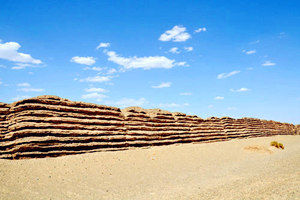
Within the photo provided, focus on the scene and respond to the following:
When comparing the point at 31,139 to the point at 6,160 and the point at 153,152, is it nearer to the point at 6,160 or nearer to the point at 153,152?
the point at 6,160

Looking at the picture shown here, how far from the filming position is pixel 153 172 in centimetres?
Result: 974

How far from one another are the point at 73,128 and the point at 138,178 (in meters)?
3.87

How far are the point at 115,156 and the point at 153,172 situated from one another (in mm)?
2043

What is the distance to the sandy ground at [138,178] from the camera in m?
6.27

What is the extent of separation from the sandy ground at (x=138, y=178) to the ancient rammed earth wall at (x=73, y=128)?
1.81 ft

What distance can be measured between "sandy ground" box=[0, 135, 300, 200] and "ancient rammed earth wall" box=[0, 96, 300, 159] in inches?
21.7

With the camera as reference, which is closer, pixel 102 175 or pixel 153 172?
pixel 102 175

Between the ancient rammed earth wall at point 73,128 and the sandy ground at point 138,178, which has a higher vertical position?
the ancient rammed earth wall at point 73,128

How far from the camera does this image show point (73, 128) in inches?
412

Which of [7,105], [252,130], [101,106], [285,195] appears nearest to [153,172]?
[101,106]

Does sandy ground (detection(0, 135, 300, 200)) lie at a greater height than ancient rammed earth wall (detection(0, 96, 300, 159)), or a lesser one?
lesser

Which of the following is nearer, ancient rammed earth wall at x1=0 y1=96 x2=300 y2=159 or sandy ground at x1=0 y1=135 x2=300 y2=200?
sandy ground at x1=0 y1=135 x2=300 y2=200

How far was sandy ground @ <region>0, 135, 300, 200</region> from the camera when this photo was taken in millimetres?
6268

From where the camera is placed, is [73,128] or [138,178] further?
[73,128]
